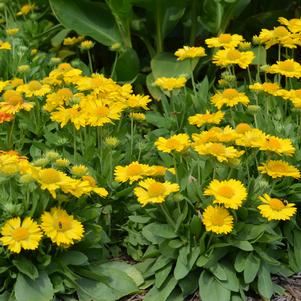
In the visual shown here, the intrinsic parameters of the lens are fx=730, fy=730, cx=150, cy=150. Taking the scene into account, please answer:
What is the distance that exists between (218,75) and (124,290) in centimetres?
231

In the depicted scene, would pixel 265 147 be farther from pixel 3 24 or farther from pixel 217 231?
pixel 3 24

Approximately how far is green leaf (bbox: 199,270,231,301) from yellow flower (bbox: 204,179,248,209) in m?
0.31

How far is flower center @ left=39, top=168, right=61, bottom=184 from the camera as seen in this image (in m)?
2.71

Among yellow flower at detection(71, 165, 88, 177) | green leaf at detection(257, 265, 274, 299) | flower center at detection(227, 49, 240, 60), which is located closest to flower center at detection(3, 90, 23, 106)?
yellow flower at detection(71, 165, 88, 177)

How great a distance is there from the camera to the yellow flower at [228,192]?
2.74 metres

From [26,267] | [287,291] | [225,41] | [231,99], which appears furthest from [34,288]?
[225,41]

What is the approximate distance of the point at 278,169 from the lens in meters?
2.91

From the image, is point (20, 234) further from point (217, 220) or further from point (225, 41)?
point (225, 41)

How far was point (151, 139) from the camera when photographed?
3664 mm

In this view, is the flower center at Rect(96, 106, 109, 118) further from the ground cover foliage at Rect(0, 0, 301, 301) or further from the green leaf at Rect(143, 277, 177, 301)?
the green leaf at Rect(143, 277, 177, 301)

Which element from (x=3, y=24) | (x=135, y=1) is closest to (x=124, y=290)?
(x=135, y=1)

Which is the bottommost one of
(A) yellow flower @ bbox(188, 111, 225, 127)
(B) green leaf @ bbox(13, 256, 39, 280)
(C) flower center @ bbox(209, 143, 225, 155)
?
(B) green leaf @ bbox(13, 256, 39, 280)

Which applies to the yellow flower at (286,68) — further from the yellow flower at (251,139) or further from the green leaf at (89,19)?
the green leaf at (89,19)

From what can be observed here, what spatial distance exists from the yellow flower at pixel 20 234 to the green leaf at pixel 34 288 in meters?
0.15
